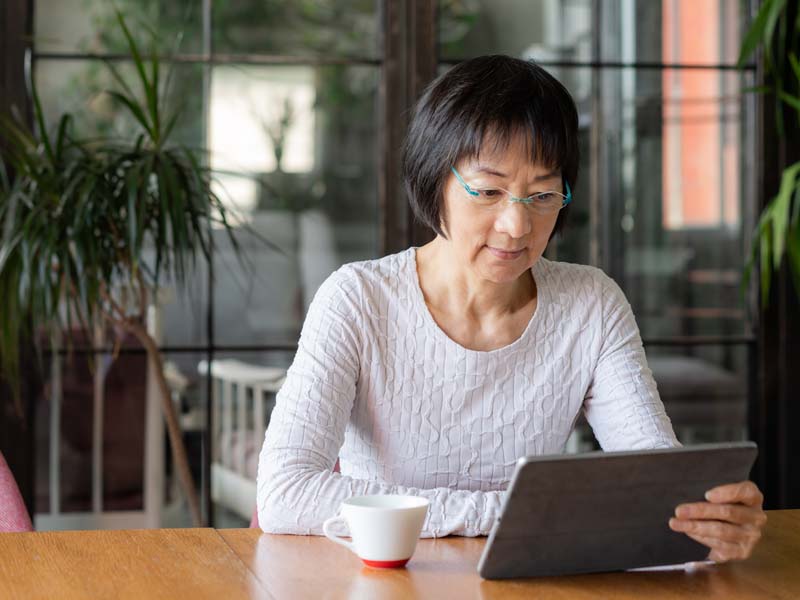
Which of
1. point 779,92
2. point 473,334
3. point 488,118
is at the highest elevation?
point 779,92

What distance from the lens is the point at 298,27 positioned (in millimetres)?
4027

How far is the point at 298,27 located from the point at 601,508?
10.2 ft

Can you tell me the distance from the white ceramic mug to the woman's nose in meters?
0.51

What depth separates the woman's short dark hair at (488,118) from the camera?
1.68 m

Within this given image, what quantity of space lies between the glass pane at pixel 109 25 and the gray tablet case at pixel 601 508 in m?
2.04

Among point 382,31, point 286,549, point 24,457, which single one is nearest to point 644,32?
point 382,31

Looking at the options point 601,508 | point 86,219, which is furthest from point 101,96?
point 601,508

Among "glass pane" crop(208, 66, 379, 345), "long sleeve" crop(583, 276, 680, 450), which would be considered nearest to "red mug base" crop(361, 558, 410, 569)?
"long sleeve" crop(583, 276, 680, 450)

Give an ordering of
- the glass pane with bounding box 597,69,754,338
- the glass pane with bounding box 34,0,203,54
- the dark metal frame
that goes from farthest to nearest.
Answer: the glass pane with bounding box 597,69,754,338
the glass pane with bounding box 34,0,203,54
the dark metal frame

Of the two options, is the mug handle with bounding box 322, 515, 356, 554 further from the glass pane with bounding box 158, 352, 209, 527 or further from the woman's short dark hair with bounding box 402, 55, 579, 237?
the glass pane with bounding box 158, 352, 209, 527

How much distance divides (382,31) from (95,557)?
2.02 meters

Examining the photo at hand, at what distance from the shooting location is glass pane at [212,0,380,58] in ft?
12.0

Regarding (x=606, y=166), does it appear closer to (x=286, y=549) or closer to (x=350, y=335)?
(x=350, y=335)

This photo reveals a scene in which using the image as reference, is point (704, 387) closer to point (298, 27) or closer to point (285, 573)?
point (298, 27)
